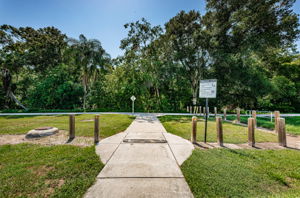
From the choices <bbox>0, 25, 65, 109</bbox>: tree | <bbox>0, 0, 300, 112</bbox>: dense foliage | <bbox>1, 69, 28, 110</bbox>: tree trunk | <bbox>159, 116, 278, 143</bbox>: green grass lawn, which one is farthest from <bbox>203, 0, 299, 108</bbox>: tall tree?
<bbox>1, 69, 28, 110</bbox>: tree trunk

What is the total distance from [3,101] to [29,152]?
24803 mm

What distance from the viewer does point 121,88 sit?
17000mm

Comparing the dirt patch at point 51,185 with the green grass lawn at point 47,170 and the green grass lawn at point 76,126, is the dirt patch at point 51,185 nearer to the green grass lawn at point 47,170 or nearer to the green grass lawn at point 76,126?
the green grass lawn at point 47,170

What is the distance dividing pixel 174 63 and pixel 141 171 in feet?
49.1

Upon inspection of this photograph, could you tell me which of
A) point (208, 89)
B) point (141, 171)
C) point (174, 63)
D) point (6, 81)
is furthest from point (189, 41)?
point (6, 81)

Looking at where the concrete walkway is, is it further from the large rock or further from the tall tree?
the tall tree

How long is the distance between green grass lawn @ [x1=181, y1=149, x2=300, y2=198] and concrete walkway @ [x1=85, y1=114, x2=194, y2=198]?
0.26m

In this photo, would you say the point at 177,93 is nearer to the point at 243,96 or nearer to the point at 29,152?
the point at 243,96

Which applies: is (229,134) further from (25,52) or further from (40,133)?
(25,52)

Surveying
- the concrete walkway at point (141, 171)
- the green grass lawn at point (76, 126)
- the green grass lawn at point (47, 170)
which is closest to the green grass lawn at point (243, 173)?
the concrete walkway at point (141, 171)

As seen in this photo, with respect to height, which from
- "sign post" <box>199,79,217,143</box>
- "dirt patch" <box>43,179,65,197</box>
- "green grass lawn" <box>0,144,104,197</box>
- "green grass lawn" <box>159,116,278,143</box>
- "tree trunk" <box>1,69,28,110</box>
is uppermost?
"tree trunk" <box>1,69,28,110</box>

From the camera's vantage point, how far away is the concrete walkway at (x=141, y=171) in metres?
2.01

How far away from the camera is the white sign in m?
4.37

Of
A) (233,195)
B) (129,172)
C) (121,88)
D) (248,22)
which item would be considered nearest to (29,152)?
(129,172)
